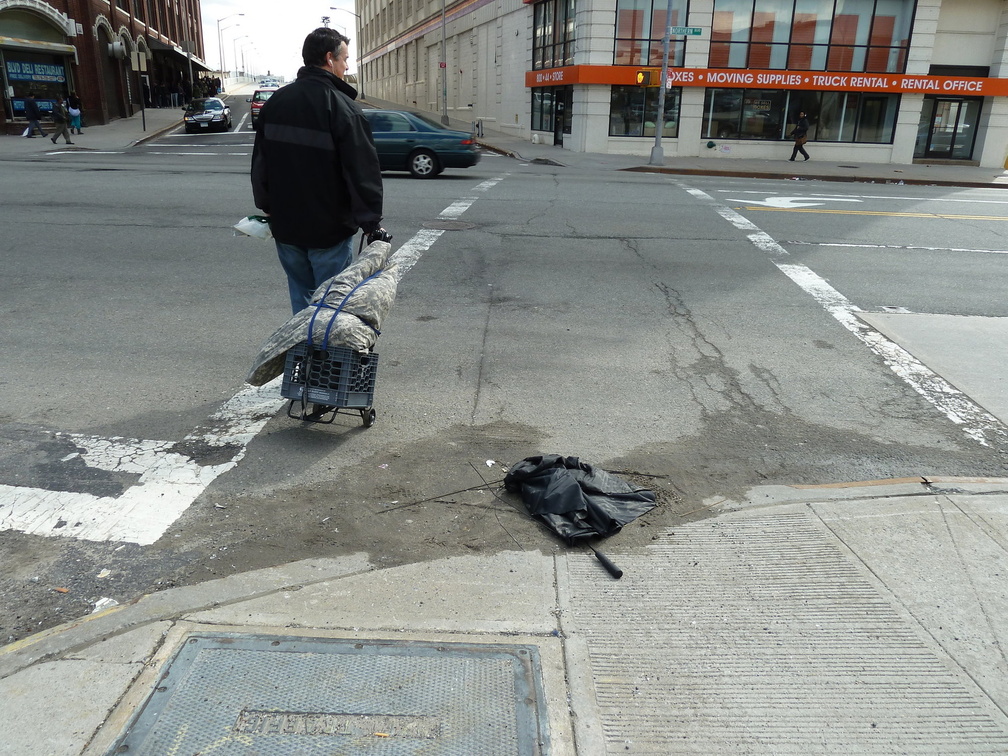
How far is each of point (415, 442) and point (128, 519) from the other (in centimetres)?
161

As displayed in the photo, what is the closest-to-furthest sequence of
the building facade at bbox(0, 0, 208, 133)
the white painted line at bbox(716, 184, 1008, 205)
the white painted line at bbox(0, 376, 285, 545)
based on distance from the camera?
1. the white painted line at bbox(0, 376, 285, 545)
2. the white painted line at bbox(716, 184, 1008, 205)
3. the building facade at bbox(0, 0, 208, 133)

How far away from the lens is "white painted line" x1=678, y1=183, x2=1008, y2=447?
5.17 meters

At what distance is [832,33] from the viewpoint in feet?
91.7

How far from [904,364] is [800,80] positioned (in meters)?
24.9

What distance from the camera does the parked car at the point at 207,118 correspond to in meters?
33.2

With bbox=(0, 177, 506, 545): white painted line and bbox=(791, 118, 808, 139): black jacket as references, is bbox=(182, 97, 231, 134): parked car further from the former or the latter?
bbox=(0, 177, 506, 545): white painted line

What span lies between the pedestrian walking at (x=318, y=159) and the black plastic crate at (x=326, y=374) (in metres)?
0.76

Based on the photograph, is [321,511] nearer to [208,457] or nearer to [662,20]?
[208,457]

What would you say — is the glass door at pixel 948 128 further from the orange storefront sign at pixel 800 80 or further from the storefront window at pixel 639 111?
the storefront window at pixel 639 111

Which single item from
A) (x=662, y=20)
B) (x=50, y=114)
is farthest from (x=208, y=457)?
(x=50, y=114)

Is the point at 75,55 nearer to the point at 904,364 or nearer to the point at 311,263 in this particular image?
Answer: the point at 311,263

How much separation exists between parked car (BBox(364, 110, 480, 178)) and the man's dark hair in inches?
504

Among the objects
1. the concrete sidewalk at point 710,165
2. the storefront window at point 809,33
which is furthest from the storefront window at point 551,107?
the storefront window at point 809,33

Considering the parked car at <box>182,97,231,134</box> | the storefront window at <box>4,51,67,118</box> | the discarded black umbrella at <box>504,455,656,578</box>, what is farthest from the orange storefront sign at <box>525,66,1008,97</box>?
the discarded black umbrella at <box>504,455,656,578</box>
